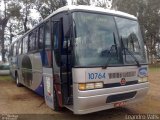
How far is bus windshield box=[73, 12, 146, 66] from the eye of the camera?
5953 millimetres

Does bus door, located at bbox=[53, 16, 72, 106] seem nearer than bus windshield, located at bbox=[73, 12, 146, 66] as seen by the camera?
No

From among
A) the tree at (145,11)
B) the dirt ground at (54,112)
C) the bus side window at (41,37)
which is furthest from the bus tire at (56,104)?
the tree at (145,11)

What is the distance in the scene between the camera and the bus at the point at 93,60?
5.83m

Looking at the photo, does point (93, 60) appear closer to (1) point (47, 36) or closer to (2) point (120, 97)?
(2) point (120, 97)

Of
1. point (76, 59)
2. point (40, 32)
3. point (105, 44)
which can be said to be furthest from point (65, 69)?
point (40, 32)

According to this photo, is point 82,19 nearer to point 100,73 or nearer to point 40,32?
point 100,73

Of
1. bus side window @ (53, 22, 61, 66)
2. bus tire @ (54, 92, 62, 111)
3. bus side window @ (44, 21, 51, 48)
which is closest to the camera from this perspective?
bus side window @ (53, 22, 61, 66)

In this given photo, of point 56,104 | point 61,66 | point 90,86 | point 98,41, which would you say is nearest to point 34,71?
point 56,104

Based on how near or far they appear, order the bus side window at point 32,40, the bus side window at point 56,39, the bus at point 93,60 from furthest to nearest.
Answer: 1. the bus side window at point 32,40
2. the bus side window at point 56,39
3. the bus at point 93,60

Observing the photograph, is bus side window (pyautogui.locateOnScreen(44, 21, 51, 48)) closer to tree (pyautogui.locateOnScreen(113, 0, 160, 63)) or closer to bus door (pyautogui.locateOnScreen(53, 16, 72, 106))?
bus door (pyautogui.locateOnScreen(53, 16, 72, 106))

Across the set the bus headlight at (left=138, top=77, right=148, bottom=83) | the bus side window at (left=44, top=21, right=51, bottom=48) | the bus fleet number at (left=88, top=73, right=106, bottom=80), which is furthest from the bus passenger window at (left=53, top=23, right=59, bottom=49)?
the bus headlight at (left=138, top=77, right=148, bottom=83)

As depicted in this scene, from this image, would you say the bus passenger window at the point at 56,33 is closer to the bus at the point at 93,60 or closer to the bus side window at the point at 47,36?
the bus at the point at 93,60

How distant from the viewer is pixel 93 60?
5.99 m

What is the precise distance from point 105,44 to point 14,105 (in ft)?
14.4
